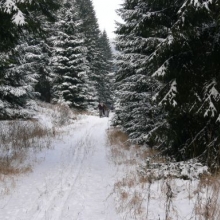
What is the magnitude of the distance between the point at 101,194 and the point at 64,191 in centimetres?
84

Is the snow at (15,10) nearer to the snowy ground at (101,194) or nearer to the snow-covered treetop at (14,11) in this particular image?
the snow-covered treetop at (14,11)

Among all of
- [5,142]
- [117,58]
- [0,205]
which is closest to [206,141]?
[0,205]

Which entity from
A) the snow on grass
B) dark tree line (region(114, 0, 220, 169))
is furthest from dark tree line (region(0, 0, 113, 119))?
the snow on grass

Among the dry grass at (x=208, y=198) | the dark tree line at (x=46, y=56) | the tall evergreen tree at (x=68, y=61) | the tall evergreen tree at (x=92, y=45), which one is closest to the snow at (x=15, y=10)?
the dark tree line at (x=46, y=56)

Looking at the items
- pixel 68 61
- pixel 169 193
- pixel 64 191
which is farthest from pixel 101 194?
pixel 68 61

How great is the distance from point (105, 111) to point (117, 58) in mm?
19354

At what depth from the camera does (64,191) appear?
6.32 meters

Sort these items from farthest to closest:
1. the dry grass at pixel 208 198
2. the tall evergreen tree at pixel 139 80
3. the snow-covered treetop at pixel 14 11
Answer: the tall evergreen tree at pixel 139 80
the snow-covered treetop at pixel 14 11
the dry grass at pixel 208 198

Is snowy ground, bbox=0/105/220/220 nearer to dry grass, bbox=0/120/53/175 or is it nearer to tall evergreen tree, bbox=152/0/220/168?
dry grass, bbox=0/120/53/175

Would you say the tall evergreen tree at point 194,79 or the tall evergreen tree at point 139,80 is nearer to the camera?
the tall evergreen tree at point 194,79

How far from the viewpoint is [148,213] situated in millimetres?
4953

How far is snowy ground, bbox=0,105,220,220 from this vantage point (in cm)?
493

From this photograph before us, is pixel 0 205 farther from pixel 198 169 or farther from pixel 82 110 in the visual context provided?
pixel 82 110

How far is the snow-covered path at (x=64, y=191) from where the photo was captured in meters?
5.14
